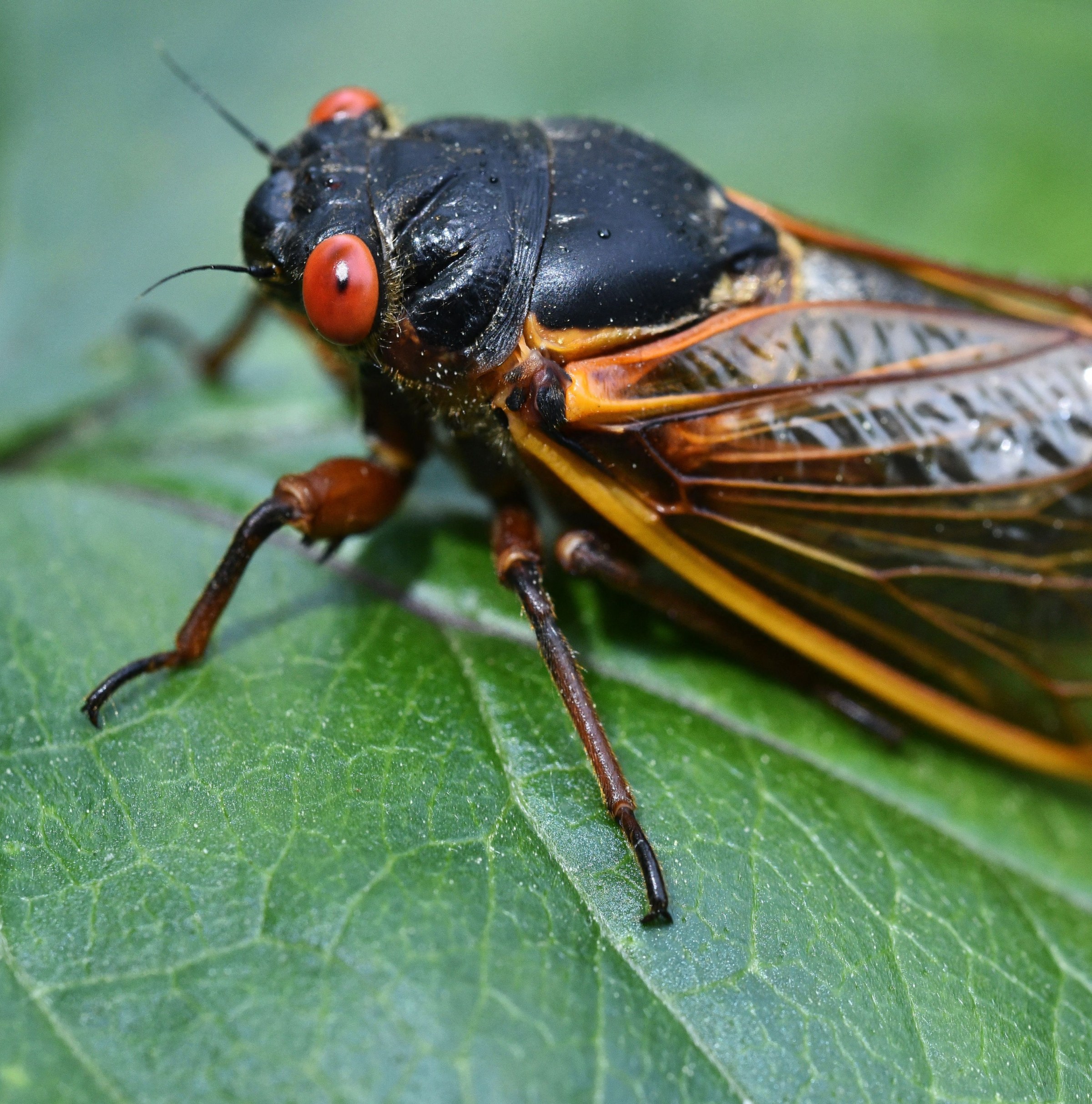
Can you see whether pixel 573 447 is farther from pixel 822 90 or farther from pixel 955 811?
pixel 822 90

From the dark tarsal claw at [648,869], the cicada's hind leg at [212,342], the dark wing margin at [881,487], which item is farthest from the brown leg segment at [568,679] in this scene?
the cicada's hind leg at [212,342]

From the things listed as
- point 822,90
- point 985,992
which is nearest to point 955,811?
point 985,992

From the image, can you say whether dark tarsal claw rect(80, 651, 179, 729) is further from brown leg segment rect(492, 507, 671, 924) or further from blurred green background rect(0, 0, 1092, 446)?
blurred green background rect(0, 0, 1092, 446)

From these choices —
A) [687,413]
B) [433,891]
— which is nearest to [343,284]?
[687,413]

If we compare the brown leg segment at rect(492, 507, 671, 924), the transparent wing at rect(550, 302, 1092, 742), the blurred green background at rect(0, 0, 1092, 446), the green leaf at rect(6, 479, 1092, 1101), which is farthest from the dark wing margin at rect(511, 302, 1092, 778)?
the blurred green background at rect(0, 0, 1092, 446)

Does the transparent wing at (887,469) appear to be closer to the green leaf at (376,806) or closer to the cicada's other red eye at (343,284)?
the green leaf at (376,806)
